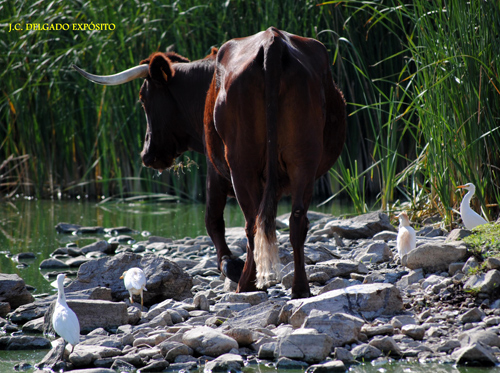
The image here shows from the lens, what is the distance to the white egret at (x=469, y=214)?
15.5 ft

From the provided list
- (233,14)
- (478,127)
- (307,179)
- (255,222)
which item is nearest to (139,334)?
(255,222)

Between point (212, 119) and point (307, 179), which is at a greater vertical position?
point (212, 119)

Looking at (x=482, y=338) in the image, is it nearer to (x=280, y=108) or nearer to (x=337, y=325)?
(x=337, y=325)

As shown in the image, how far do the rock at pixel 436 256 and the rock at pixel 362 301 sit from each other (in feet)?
2.40

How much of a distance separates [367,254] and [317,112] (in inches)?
60.8

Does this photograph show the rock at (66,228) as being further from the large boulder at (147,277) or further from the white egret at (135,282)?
the white egret at (135,282)

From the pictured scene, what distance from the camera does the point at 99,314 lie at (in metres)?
3.75

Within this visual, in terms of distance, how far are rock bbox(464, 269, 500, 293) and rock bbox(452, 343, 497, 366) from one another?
2.20 ft

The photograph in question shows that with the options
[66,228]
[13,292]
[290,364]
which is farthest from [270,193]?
[66,228]

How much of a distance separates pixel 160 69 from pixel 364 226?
2.23m

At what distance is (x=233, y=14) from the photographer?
10.2 metres

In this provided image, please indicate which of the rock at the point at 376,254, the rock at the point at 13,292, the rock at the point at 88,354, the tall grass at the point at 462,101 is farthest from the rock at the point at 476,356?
the rock at the point at 13,292

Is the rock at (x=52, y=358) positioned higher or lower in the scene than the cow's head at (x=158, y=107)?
lower

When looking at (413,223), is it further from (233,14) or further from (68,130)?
(68,130)
